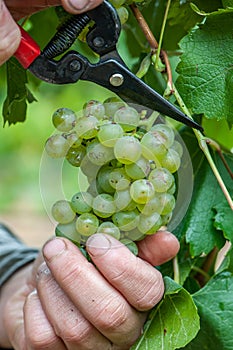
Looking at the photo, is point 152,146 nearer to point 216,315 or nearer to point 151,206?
point 151,206

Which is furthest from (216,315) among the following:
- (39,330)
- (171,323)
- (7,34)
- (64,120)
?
(7,34)

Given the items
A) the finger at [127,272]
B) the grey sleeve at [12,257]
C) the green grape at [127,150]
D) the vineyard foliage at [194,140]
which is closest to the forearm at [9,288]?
the grey sleeve at [12,257]

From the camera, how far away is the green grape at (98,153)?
0.65m

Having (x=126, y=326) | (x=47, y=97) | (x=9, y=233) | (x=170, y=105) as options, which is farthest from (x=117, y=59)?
(x=47, y=97)

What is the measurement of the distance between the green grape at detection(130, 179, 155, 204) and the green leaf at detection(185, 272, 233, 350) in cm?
23

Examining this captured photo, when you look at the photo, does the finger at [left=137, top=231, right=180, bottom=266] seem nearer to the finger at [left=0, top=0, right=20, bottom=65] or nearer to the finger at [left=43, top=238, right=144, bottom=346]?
the finger at [left=43, top=238, right=144, bottom=346]

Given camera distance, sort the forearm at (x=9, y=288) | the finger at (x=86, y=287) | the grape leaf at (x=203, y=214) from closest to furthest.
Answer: the finger at (x=86, y=287), the grape leaf at (x=203, y=214), the forearm at (x=9, y=288)

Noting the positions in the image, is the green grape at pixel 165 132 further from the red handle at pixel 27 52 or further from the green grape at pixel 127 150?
the red handle at pixel 27 52

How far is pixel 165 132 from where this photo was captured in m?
0.66

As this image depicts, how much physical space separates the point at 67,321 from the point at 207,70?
1.01 feet

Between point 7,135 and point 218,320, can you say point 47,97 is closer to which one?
point 7,135

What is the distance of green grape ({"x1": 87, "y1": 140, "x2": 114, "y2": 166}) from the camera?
65 centimetres

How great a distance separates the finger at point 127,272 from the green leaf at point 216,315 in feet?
0.37

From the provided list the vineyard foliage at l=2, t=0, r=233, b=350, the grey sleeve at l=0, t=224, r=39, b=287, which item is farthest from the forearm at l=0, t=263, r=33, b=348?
the vineyard foliage at l=2, t=0, r=233, b=350
